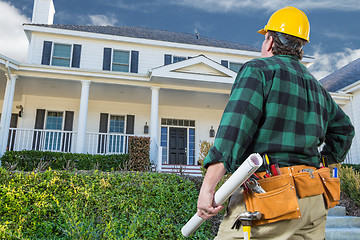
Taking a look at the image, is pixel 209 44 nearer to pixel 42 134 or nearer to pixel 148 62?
pixel 148 62

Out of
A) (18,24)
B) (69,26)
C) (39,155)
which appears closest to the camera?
(39,155)

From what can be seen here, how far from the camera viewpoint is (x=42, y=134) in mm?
12516

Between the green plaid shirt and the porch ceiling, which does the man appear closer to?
the green plaid shirt

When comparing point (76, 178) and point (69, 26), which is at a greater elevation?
point (69, 26)

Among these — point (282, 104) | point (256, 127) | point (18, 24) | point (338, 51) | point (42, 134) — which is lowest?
point (256, 127)

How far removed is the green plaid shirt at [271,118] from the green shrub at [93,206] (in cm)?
301

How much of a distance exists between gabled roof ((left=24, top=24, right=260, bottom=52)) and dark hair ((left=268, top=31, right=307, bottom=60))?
13722 millimetres

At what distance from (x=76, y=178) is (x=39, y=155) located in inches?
209

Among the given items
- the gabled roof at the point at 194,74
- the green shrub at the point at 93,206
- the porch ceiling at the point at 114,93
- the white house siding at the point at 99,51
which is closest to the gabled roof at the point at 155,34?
the white house siding at the point at 99,51

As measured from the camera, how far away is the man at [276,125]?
Answer: 149 cm

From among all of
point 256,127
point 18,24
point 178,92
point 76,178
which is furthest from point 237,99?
point 18,24

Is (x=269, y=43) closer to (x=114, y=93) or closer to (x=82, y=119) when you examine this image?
(x=82, y=119)

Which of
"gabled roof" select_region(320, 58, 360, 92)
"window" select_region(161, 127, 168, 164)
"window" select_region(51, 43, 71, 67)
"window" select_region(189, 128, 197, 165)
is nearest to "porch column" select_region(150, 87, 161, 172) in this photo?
"window" select_region(161, 127, 168, 164)

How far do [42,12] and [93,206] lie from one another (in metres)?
13.6
